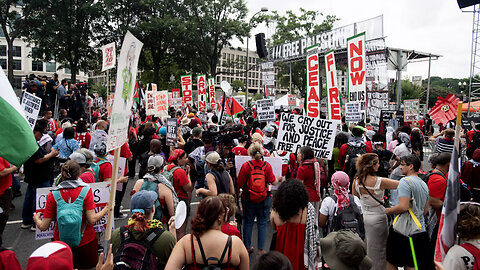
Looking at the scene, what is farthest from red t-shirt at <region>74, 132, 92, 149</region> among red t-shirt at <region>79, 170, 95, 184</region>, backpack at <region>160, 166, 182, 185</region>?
backpack at <region>160, 166, 182, 185</region>

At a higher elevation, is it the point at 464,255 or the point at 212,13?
the point at 212,13

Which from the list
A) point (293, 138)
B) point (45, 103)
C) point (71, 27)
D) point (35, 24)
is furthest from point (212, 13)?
point (293, 138)

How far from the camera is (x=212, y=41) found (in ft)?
120

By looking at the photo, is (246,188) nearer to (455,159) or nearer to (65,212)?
(65,212)

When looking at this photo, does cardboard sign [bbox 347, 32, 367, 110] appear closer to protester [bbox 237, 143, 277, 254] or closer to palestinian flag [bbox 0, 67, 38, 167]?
protester [bbox 237, 143, 277, 254]

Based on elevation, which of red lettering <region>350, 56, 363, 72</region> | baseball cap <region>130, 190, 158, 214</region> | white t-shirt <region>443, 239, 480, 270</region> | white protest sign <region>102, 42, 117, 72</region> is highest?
white protest sign <region>102, 42, 117, 72</region>

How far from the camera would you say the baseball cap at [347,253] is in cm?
264

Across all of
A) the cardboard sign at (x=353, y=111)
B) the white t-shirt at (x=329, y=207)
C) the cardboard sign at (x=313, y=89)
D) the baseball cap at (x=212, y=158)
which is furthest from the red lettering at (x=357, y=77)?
the white t-shirt at (x=329, y=207)

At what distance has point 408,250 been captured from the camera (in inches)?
157

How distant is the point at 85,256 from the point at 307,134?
4.01 meters

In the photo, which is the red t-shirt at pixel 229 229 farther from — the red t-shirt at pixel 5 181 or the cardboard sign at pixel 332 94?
the cardboard sign at pixel 332 94

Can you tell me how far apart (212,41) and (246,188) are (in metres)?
33.2

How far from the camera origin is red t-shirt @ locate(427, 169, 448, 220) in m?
4.40

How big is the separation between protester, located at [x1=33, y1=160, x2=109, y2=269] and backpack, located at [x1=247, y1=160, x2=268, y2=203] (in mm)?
2292
